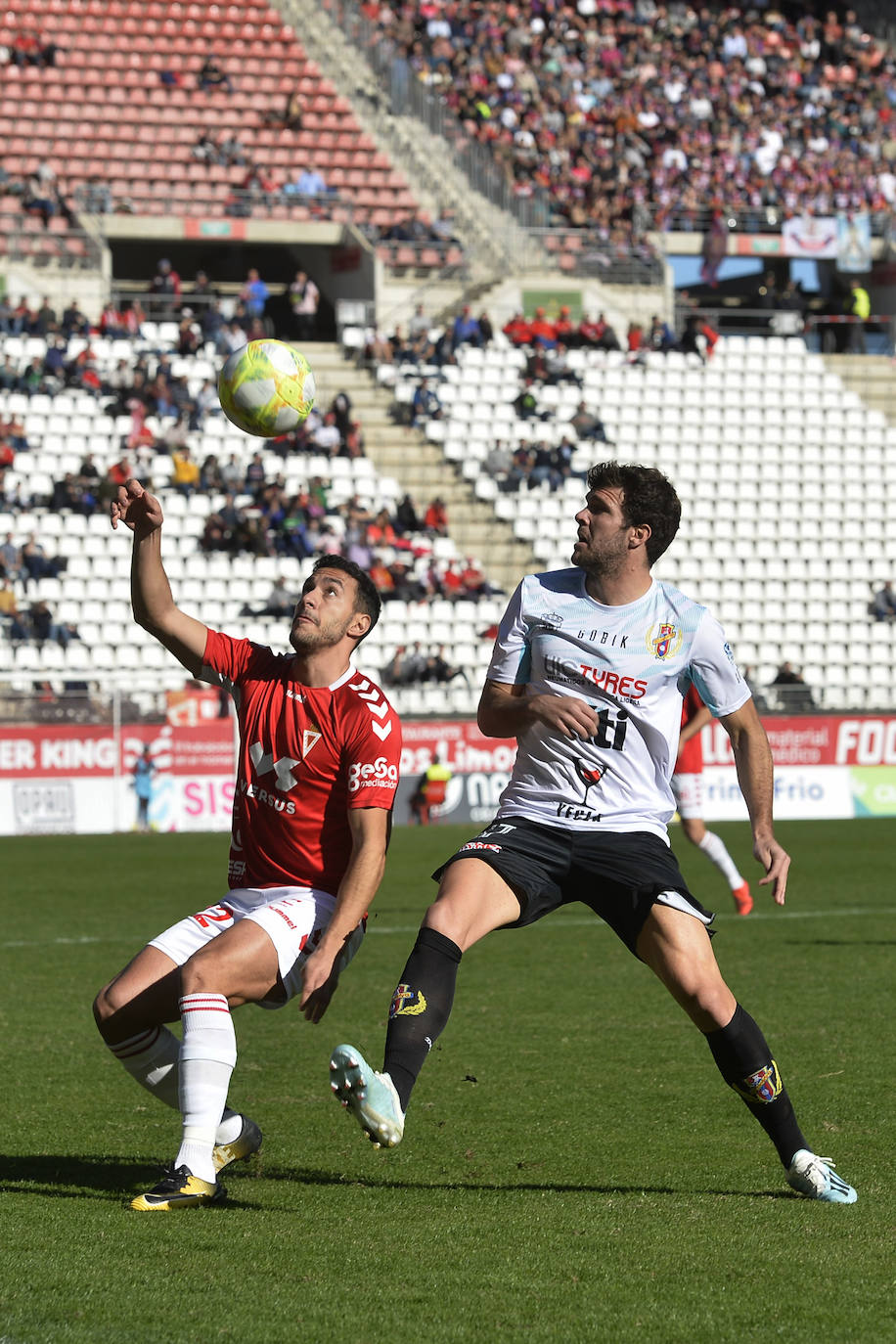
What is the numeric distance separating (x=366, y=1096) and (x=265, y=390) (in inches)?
121

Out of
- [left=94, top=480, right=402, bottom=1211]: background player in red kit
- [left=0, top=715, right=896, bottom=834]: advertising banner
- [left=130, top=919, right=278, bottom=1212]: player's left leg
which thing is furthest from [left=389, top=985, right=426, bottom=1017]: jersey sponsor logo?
[left=0, top=715, right=896, bottom=834]: advertising banner

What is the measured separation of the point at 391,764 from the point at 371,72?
3525 centimetres

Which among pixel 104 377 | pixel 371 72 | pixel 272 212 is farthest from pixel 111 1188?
pixel 371 72

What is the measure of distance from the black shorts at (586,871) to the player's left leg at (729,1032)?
Answer: 0.17 ft

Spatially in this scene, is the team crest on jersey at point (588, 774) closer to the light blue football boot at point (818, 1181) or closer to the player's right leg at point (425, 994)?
the player's right leg at point (425, 994)

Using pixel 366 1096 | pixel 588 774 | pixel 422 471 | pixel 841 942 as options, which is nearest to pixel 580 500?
pixel 422 471

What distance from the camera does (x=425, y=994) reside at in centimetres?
529

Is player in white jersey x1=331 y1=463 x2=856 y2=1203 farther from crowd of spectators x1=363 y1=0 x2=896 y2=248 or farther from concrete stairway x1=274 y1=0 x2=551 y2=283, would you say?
crowd of spectators x1=363 y1=0 x2=896 y2=248

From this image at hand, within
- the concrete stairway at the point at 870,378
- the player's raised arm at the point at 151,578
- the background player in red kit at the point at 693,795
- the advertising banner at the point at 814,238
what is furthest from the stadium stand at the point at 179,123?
the player's raised arm at the point at 151,578

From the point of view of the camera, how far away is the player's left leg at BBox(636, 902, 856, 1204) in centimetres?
554

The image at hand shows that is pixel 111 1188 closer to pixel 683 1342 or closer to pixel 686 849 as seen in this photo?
pixel 683 1342

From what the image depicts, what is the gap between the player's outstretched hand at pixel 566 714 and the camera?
17.9 ft

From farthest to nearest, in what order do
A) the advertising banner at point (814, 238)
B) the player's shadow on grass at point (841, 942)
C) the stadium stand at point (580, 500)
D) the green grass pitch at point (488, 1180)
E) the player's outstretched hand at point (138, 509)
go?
the advertising banner at point (814, 238), the stadium stand at point (580, 500), the player's shadow on grass at point (841, 942), the player's outstretched hand at point (138, 509), the green grass pitch at point (488, 1180)

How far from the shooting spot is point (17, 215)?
32.3m
